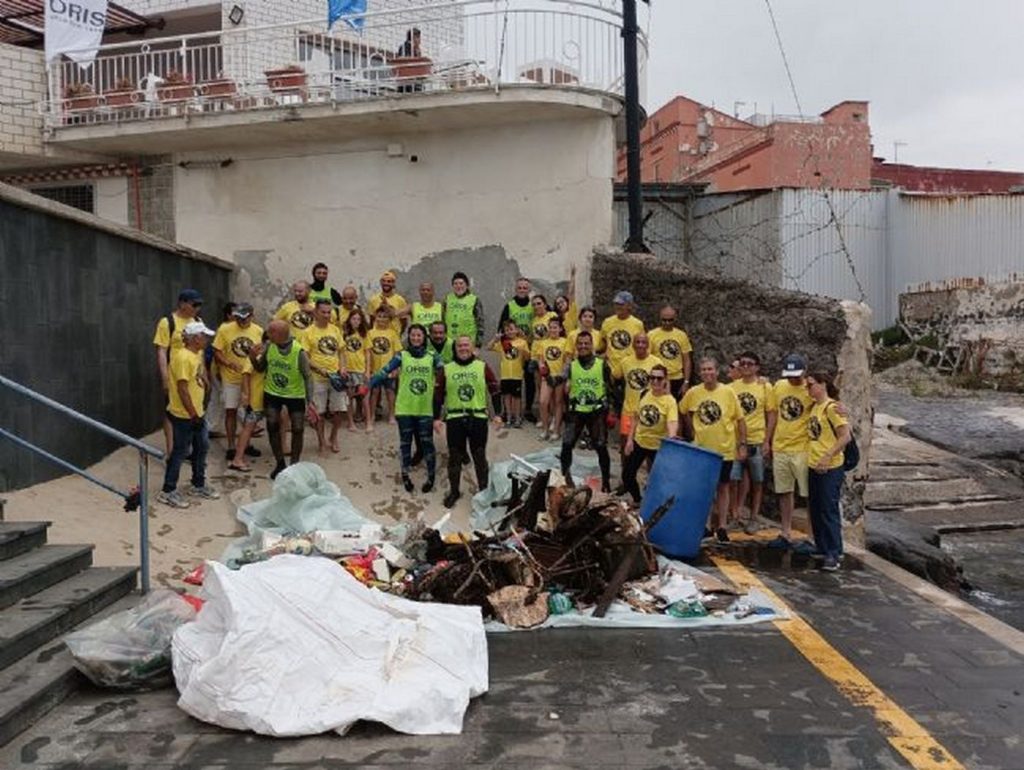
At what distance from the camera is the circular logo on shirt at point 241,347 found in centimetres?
902

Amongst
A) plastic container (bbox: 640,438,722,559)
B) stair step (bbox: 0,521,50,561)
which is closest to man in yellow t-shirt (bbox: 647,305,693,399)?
plastic container (bbox: 640,438,722,559)

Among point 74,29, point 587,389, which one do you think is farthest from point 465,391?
point 74,29

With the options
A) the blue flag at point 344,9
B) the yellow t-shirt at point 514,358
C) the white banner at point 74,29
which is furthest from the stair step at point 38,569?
the white banner at point 74,29

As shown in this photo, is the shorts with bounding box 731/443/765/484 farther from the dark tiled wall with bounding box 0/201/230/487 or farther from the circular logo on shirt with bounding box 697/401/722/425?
the dark tiled wall with bounding box 0/201/230/487

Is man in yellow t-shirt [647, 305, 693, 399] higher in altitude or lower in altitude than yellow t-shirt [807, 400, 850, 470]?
higher

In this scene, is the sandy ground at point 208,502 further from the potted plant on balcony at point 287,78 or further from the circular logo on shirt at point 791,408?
the potted plant on balcony at point 287,78

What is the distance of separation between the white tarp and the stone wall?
16.4ft

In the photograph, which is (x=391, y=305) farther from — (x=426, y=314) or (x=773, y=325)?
(x=773, y=325)

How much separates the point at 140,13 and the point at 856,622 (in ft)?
49.7

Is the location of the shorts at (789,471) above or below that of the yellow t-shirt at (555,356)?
below

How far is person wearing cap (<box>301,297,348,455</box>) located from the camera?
30.7ft

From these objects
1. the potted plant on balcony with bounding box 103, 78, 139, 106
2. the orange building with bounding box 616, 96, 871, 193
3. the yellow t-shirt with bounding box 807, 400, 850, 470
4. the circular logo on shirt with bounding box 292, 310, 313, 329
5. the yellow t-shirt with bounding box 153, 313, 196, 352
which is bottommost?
the yellow t-shirt with bounding box 807, 400, 850, 470

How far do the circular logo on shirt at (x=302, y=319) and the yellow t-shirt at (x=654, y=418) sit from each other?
4020 millimetres

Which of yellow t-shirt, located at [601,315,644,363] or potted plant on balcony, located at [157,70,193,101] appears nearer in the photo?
yellow t-shirt, located at [601,315,644,363]
